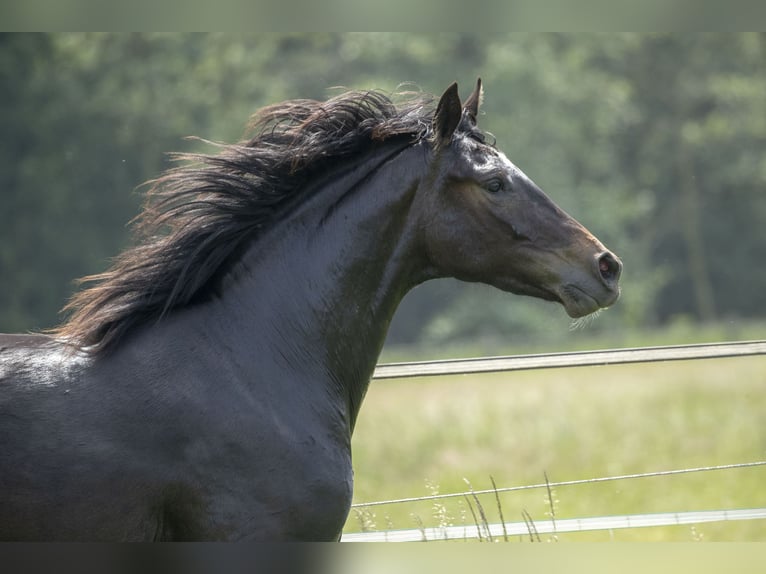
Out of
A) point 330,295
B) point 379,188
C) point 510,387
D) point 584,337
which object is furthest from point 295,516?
point 584,337

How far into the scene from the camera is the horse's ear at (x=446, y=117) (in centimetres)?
384

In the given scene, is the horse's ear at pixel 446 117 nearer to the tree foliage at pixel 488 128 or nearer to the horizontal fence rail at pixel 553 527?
the horizontal fence rail at pixel 553 527

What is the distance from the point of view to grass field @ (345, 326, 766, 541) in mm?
12070

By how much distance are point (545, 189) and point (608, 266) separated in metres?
24.5

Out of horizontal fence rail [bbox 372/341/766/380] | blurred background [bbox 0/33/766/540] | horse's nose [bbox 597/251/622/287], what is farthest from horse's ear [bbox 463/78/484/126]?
blurred background [bbox 0/33/766/540]

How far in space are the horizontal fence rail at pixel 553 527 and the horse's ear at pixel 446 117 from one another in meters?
2.21

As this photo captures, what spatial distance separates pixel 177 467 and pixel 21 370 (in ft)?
2.14

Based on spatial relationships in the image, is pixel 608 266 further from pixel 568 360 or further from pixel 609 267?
pixel 568 360

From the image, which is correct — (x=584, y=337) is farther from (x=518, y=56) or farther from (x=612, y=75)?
(x=612, y=75)

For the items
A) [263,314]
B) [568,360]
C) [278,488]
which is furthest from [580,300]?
[568,360]

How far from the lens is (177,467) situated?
3346 millimetres

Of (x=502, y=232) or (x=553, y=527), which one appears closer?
(x=502, y=232)

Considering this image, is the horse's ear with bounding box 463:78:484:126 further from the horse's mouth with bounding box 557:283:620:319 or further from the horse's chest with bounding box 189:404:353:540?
the horse's chest with bounding box 189:404:353:540

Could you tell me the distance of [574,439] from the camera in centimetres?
1492
